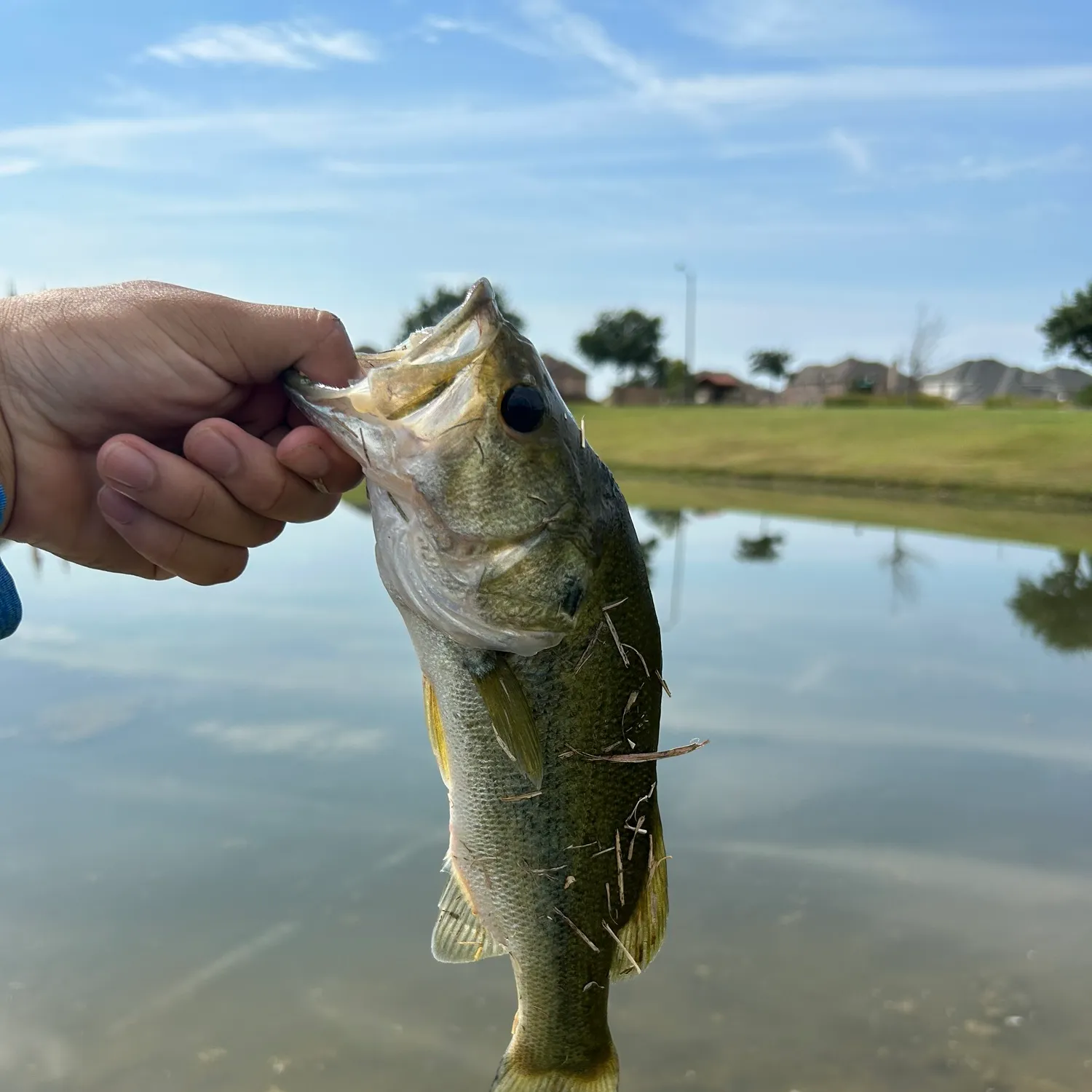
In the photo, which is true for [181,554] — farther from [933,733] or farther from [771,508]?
[771,508]

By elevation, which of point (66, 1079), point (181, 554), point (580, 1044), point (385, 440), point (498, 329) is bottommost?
point (66, 1079)

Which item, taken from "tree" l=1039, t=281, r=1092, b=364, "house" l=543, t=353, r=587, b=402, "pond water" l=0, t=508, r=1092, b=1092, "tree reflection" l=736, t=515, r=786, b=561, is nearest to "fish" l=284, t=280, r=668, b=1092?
"pond water" l=0, t=508, r=1092, b=1092

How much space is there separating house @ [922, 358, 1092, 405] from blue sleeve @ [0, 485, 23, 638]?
91547mm

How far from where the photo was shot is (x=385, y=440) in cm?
183

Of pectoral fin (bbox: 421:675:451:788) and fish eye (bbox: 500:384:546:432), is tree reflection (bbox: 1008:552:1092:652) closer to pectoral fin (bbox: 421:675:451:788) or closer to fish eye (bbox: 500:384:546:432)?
pectoral fin (bbox: 421:675:451:788)

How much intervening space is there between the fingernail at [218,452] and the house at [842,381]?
69.5m

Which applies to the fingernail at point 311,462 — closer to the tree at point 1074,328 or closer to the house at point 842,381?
the tree at point 1074,328

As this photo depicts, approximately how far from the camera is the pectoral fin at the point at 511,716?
6.02 feet

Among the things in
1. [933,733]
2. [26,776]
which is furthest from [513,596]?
[933,733]

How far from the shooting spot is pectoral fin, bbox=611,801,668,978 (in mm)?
2096

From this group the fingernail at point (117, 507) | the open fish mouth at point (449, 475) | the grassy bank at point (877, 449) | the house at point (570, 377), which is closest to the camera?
the open fish mouth at point (449, 475)

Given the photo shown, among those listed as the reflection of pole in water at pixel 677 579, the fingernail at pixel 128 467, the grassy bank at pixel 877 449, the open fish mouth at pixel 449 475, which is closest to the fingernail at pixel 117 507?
the fingernail at pixel 128 467

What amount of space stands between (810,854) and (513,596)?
390cm

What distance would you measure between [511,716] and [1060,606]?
35.6 ft
